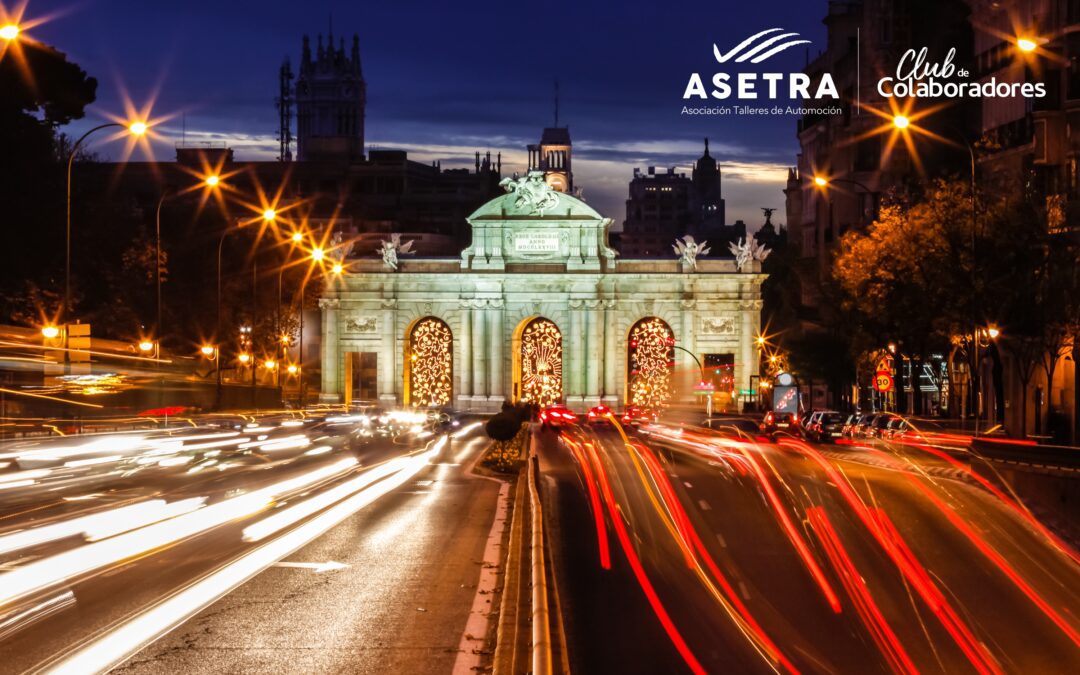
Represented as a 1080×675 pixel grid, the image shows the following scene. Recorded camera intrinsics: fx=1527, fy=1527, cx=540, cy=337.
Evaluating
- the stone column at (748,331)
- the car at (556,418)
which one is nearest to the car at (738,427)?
the car at (556,418)

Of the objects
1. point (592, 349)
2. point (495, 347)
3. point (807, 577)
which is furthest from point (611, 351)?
point (807, 577)

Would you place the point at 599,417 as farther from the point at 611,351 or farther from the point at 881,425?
the point at 611,351

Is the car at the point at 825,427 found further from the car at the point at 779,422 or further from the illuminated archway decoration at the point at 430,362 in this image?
the illuminated archway decoration at the point at 430,362

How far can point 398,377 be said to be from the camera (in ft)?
353

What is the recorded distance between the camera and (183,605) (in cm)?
1738

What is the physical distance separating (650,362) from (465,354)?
13.0 metres

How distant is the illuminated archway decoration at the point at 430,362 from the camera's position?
108875 mm

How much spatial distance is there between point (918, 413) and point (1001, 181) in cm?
1258

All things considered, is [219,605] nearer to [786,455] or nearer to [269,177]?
[786,455]

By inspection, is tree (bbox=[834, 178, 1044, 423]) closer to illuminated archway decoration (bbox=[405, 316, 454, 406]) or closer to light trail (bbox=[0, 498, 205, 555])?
light trail (bbox=[0, 498, 205, 555])

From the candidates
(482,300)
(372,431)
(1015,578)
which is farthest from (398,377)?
(1015,578)

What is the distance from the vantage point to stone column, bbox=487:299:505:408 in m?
107

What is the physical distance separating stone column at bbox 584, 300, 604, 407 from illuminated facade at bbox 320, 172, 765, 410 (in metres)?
0.07

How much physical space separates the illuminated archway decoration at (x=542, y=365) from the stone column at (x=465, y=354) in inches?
156
